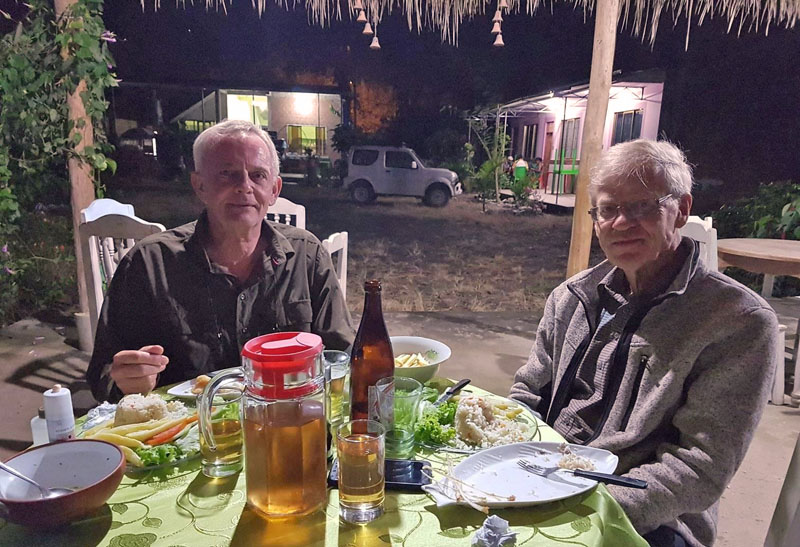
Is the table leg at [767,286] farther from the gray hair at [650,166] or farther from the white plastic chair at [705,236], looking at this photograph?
the gray hair at [650,166]

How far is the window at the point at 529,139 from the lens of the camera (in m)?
4.63

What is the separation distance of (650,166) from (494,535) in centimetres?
103

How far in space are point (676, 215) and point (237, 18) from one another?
12.8 ft

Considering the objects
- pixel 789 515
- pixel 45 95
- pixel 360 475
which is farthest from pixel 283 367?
pixel 45 95

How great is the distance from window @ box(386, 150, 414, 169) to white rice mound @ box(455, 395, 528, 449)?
3.56 m

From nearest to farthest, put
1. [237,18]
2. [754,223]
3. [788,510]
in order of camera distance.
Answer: [788,510] < [237,18] < [754,223]

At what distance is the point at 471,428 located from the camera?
3.54 ft

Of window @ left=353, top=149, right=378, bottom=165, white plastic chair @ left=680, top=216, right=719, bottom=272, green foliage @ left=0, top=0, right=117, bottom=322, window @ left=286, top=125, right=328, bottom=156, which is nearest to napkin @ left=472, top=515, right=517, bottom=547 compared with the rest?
white plastic chair @ left=680, top=216, right=719, bottom=272

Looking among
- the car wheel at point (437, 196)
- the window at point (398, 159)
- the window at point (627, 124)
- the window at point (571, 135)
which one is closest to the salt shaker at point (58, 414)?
the window at point (398, 159)

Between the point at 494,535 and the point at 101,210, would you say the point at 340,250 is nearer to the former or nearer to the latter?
the point at 101,210

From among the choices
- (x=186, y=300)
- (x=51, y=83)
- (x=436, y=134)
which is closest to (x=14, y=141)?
(x=51, y=83)

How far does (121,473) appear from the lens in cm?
81

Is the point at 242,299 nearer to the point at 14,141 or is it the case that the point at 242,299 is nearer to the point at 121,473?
the point at 121,473

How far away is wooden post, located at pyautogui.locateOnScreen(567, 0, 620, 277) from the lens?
291 centimetres
